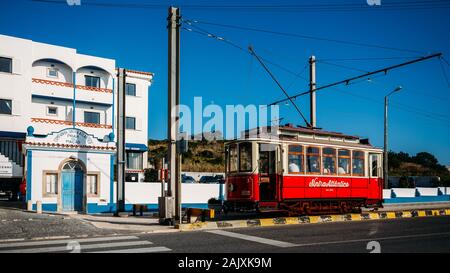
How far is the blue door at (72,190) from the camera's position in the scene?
21.0 m

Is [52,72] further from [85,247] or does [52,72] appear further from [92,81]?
[85,247]

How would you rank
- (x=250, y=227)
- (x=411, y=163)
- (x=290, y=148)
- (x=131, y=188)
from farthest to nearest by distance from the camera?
(x=411, y=163)
(x=131, y=188)
(x=290, y=148)
(x=250, y=227)

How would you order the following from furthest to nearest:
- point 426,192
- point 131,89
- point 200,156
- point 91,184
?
point 200,156
point 131,89
point 426,192
point 91,184

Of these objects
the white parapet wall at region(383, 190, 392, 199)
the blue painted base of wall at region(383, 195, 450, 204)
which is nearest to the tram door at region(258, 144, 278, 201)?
the blue painted base of wall at region(383, 195, 450, 204)

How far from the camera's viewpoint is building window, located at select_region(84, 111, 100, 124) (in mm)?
34838

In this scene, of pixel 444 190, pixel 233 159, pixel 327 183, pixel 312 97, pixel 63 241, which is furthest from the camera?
pixel 444 190

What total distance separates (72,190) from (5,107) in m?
13.5

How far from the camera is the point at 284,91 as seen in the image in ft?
68.5

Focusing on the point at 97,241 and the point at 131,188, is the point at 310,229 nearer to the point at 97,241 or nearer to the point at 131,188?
the point at 97,241

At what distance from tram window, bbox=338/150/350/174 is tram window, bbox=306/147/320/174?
1.28 metres

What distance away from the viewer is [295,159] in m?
16.7

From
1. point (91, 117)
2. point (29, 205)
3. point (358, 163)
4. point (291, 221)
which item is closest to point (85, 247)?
point (291, 221)
